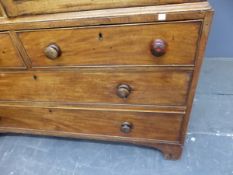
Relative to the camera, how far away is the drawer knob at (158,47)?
0.74m

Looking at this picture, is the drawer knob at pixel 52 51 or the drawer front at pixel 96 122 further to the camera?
the drawer front at pixel 96 122

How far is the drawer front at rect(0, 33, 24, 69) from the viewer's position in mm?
864

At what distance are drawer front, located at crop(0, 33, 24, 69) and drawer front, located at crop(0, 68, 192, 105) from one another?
5 centimetres

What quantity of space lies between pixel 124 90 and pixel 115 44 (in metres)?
0.20

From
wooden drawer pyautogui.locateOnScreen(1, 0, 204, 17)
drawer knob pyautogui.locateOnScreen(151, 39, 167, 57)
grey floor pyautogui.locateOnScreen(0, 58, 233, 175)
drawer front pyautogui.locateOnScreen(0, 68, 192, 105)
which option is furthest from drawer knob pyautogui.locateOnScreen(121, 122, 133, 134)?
wooden drawer pyautogui.locateOnScreen(1, 0, 204, 17)

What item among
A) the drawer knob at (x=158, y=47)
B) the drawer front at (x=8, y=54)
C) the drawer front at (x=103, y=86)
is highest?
the drawer knob at (x=158, y=47)

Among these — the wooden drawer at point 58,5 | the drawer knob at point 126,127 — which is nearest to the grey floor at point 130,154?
the drawer knob at point 126,127

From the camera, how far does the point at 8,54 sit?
2.99 feet

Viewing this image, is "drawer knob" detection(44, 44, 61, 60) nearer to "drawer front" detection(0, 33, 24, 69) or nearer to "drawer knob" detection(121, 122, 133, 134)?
"drawer front" detection(0, 33, 24, 69)

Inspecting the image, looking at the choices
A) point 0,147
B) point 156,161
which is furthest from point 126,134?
point 0,147

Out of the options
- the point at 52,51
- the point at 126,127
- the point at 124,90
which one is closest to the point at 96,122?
the point at 126,127

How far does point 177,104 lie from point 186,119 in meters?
0.10

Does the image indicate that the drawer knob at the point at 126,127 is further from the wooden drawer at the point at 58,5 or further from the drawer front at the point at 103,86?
the wooden drawer at the point at 58,5

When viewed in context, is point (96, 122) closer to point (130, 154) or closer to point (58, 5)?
point (130, 154)
